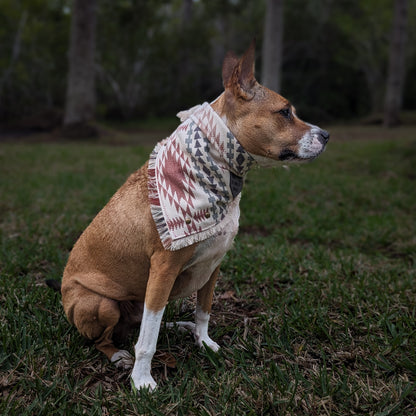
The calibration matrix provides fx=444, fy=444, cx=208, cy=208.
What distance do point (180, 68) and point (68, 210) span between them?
56.1 ft

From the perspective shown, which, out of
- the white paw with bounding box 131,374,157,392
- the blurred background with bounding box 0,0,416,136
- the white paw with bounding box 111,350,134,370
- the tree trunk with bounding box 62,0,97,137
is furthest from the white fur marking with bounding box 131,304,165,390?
the blurred background with bounding box 0,0,416,136

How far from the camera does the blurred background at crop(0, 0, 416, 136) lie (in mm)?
17016

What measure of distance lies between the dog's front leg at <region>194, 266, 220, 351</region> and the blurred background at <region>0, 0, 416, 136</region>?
13.0 meters

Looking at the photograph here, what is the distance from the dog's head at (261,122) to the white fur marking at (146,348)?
0.94 metres

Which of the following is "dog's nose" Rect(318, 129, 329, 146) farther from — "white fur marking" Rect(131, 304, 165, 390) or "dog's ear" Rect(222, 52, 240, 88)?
"white fur marking" Rect(131, 304, 165, 390)

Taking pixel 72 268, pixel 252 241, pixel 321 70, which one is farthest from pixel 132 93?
pixel 72 268

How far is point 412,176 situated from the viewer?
7.66m

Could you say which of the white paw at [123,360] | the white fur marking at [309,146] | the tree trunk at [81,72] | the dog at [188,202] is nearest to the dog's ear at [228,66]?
the dog at [188,202]

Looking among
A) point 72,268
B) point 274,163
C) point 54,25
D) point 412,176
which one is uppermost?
point 54,25

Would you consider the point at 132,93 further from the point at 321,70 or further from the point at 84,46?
the point at 321,70

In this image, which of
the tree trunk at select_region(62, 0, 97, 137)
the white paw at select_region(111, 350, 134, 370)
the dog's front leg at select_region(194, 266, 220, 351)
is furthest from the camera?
the tree trunk at select_region(62, 0, 97, 137)

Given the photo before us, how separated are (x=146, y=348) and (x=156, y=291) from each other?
0.30m

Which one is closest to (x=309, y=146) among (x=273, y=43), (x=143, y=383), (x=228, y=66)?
(x=228, y=66)

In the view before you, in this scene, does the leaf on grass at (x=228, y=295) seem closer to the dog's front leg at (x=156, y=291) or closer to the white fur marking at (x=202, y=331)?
the white fur marking at (x=202, y=331)
